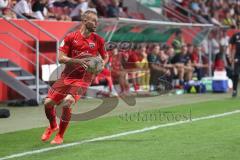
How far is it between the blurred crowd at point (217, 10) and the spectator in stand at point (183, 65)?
602cm

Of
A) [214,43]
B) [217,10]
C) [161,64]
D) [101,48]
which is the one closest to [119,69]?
[161,64]

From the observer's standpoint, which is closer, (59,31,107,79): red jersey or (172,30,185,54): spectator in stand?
(59,31,107,79): red jersey

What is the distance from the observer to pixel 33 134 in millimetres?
11922

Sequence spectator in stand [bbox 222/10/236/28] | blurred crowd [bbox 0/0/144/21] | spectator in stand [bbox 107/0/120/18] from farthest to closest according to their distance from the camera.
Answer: spectator in stand [bbox 222/10/236/28]
spectator in stand [bbox 107/0/120/18]
blurred crowd [bbox 0/0/144/21]

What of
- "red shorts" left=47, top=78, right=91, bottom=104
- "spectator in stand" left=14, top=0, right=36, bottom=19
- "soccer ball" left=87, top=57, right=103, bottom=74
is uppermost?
"spectator in stand" left=14, top=0, right=36, bottom=19

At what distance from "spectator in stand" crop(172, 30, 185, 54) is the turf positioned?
10.9 m

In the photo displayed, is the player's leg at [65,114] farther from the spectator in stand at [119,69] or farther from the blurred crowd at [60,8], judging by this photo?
the spectator in stand at [119,69]

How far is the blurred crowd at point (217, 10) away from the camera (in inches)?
1258

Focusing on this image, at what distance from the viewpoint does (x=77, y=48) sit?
1066cm

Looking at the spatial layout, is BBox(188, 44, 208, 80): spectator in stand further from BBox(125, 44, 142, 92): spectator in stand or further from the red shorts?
the red shorts

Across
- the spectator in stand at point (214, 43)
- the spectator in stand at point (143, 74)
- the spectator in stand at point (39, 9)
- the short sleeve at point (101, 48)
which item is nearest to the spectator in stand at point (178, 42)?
the spectator in stand at point (214, 43)

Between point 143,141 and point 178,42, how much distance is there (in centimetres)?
1606

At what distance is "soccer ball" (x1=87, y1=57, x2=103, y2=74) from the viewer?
1050 cm

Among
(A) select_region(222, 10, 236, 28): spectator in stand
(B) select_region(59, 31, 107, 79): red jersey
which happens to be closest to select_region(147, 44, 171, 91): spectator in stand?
(A) select_region(222, 10, 236, 28): spectator in stand
